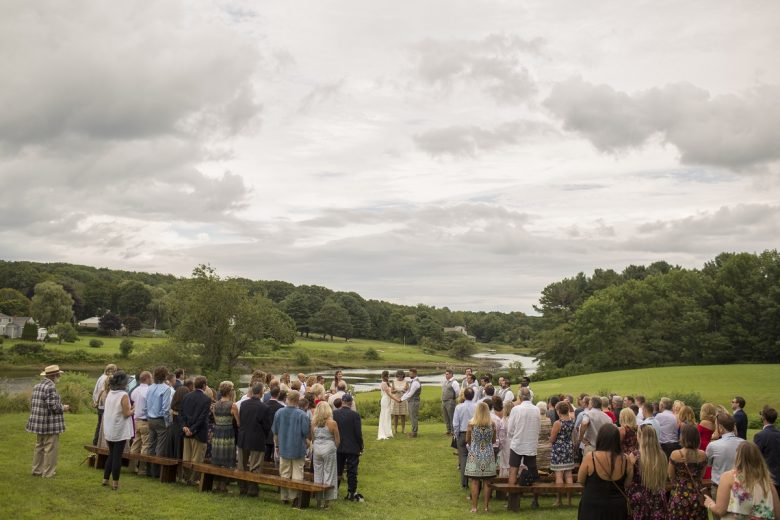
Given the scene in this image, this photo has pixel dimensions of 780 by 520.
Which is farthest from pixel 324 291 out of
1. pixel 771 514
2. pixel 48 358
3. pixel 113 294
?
pixel 771 514

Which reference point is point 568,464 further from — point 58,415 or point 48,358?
point 48,358

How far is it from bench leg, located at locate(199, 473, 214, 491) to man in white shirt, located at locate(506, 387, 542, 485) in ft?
19.1

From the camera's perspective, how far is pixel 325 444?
10.8 m

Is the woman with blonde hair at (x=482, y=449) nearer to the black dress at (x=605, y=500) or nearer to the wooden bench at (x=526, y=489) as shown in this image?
the wooden bench at (x=526, y=489)

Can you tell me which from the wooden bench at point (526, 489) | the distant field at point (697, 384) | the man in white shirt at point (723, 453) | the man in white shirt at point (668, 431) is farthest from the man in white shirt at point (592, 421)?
the distant field at point (697, 384)

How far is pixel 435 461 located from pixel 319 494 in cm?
589

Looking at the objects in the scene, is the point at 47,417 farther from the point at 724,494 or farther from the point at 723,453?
the point at 723,453

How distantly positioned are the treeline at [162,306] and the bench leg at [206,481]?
90620 mm

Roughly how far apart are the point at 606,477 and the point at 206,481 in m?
7.75

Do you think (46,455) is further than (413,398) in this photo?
No

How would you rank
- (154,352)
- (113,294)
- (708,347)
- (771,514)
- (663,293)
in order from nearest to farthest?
(771,514), (154,352), (708,347), (663,293), (113,294)

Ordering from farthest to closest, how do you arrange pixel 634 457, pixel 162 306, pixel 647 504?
pixel 162 306, pixel 634 457, pixel 647 504

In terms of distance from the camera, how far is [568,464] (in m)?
11.6

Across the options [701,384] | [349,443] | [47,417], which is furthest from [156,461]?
[701,384]
